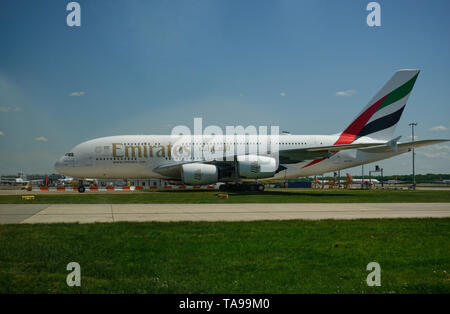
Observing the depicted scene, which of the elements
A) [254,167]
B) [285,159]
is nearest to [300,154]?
[285,159]

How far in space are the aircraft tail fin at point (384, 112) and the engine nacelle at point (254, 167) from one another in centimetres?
721

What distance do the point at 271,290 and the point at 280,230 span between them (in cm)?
452

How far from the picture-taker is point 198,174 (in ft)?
84.9

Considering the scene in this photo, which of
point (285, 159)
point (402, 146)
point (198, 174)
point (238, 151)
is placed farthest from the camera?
point (238, 151)

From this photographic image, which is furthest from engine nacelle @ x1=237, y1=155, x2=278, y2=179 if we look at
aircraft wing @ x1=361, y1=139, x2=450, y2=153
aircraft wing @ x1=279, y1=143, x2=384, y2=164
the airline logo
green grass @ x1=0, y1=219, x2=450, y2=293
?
green grass @ x1=0, y1=219, x2=450, y2=293

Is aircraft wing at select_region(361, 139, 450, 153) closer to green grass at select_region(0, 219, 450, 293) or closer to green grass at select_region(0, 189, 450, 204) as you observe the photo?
green grass at select_region(0, 189, 450, 204)

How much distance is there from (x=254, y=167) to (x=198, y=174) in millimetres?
3996

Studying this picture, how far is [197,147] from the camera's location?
1155 inches

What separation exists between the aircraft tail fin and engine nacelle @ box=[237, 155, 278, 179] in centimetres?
721

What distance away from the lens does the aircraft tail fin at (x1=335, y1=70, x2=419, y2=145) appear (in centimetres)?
2822

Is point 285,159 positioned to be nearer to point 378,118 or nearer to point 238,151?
point 238,151

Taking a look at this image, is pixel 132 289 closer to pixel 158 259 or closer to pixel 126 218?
pixel 158 259

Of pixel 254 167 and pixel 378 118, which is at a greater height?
pixel 378 118
